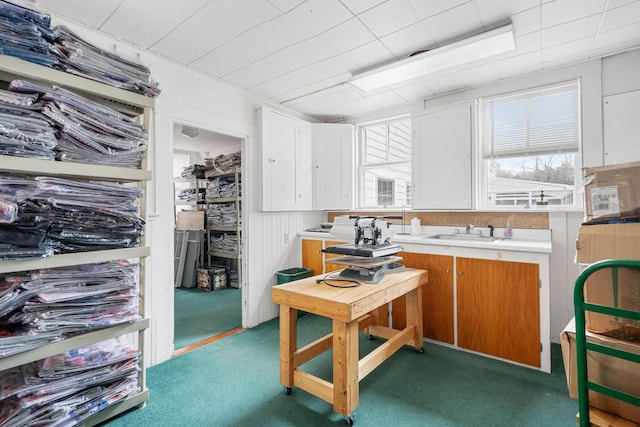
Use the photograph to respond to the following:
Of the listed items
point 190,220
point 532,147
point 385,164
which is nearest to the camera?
point 532,147

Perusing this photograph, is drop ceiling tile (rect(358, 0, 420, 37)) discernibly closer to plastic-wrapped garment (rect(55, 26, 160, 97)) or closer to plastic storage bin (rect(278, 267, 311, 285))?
plastic-wrapped garment (rect(55, 26, 160, 97))

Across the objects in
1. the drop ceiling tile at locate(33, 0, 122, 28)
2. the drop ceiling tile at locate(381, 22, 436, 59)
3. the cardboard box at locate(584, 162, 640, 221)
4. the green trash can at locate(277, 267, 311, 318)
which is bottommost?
the green trash can at locate(277, 267, 311, 318)

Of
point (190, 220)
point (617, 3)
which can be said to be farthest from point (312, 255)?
point (617, 3)

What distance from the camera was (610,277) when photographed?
1231 millimetres

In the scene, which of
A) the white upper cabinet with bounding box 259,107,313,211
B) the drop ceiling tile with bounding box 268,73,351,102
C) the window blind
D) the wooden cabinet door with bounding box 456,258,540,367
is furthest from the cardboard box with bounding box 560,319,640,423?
the white upper cabinet with bounding box 259,107,313,211

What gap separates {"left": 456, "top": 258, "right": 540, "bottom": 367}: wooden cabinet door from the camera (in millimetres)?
2553

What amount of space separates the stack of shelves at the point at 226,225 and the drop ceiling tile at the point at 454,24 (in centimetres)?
372

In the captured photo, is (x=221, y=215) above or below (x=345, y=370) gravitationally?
above

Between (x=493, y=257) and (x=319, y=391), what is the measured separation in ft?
6.12

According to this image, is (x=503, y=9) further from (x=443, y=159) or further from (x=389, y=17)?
(x=443, y=159)

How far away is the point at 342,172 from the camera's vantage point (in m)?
4.36

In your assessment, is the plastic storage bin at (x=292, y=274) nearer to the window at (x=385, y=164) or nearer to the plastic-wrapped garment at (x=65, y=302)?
the window at (x=385, y=164)

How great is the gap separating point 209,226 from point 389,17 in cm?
468

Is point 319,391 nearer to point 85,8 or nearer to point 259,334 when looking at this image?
point 259,334
